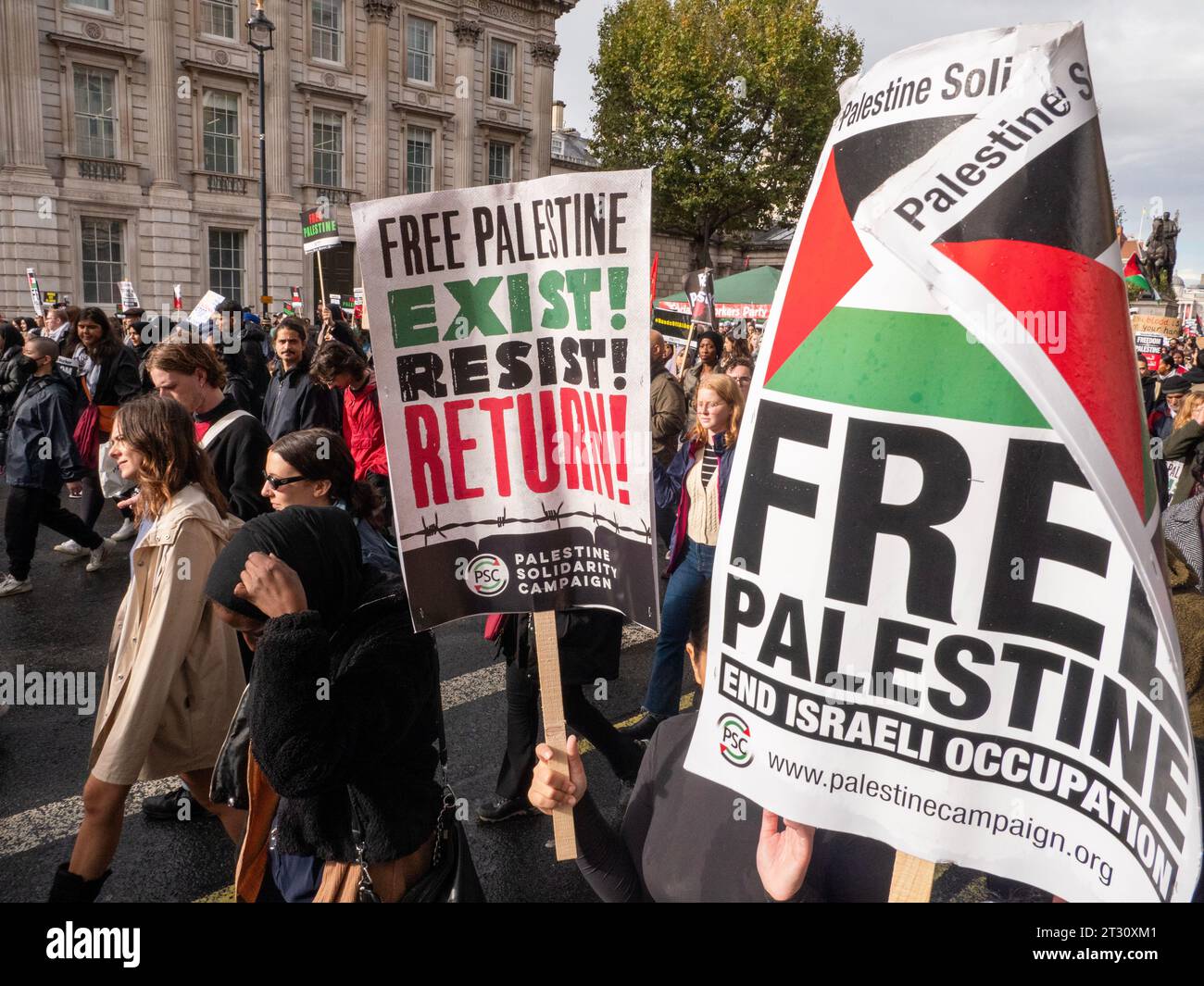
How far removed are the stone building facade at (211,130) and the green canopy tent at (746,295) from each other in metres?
13.8

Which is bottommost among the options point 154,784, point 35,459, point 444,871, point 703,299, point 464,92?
point 154,784

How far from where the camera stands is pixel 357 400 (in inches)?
220

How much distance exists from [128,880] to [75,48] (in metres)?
23.8

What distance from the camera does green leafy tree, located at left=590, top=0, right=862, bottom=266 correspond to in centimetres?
2964

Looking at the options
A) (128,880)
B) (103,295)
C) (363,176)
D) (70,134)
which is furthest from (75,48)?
(128,880)

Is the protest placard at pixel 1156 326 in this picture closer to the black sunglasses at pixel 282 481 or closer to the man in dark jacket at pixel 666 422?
the man in dark jacket at pixel 666 422

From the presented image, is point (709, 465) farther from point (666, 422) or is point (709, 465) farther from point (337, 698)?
point (337, 698)

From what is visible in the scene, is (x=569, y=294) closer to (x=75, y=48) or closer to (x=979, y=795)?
(x=979, y=795)

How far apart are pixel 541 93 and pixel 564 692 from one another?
102 feet

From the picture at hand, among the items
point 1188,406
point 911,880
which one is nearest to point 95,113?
point 1188,406

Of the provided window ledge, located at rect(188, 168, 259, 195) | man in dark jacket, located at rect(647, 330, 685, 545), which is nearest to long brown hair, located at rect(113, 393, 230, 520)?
man in dark jacket, located at rect(647, 330, 685, 545)

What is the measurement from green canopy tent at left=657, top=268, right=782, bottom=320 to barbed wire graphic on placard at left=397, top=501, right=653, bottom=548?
13700 millimetres

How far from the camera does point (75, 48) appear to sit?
20.9 meters

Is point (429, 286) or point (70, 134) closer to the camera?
point (429, 286)
